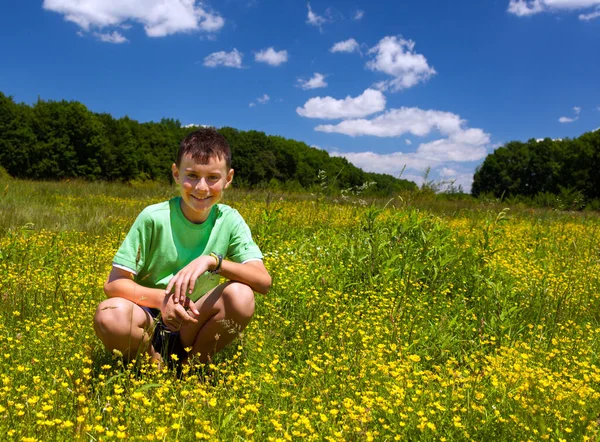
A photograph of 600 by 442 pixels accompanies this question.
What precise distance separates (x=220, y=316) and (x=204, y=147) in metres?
1.10

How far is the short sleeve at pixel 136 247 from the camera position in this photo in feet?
9.27

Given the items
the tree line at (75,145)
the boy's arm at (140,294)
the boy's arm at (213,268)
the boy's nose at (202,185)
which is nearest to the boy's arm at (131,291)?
the boy's arm at (140,294)

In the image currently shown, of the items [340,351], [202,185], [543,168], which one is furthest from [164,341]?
[543,168]

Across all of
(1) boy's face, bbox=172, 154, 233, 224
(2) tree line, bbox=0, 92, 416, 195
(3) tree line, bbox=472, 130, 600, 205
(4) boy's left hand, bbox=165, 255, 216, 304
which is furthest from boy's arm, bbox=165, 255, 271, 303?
(3) tree line, bbox=472, 130, 600, 205

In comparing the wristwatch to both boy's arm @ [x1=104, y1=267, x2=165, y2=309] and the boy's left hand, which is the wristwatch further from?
boy's arm @ [x1=104, y1=267, x2=165, y2=309]

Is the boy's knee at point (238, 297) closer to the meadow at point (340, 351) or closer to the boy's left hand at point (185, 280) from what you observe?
the boy's left hand at point (185, 280)

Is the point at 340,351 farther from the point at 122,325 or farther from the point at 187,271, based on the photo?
the point at 122,325

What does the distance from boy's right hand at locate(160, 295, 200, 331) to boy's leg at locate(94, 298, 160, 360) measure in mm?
174

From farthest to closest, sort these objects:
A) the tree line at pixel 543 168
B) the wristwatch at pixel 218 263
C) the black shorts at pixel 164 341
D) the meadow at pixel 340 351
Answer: the tree line at pixel 543 168, the black shorts at pixel 164 341, the wristwatch at pixel 218 263, the meadow at pixel 340 351

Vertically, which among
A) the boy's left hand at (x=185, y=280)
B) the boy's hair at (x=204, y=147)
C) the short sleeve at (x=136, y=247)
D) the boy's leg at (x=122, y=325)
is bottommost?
the boy's leg at (x=122, y=325)

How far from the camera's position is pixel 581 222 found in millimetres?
12633

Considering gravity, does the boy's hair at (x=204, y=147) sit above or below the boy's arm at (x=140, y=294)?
above

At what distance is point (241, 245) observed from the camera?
316 centimetres

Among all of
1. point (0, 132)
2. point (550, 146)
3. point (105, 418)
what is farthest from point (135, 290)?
point (550, 146)
